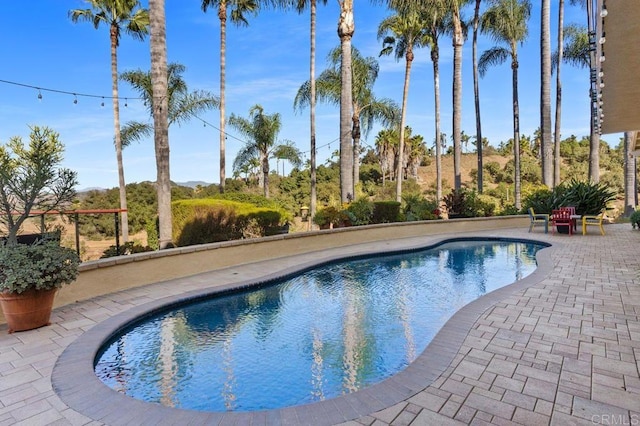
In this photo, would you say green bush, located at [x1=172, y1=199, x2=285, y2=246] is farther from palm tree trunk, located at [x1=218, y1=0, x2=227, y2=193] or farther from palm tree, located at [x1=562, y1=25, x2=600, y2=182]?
palm tree, located at [x1=562, y1=25, x2=600, y2=182]

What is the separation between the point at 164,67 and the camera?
8.22 meters

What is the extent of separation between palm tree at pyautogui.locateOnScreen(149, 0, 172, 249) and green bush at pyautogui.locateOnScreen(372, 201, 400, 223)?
23.9 feet

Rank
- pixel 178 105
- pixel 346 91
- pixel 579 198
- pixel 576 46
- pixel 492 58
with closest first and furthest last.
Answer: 1. pixel 346 91
2. pixel 579 198
3. pixel 178 105
4. pixel 576 46
5. pixel 492 58

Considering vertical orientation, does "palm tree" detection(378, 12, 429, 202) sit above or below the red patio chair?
above

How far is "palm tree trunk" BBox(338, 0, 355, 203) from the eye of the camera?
12.7 meters

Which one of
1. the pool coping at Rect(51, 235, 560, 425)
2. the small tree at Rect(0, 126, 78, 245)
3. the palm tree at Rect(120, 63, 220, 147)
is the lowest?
the pool coping at Rect(51, 235, 560, 425)

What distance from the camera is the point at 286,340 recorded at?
16.0ft

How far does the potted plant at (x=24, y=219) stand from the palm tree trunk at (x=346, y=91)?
9.07 metres

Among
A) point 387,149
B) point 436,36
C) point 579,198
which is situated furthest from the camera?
point 387,149

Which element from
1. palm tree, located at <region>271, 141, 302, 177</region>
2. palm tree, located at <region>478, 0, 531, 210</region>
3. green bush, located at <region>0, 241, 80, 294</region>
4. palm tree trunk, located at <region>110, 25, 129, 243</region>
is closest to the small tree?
green bush, located at <region>0, 241, 80, 294</region>

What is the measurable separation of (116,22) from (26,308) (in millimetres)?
14852

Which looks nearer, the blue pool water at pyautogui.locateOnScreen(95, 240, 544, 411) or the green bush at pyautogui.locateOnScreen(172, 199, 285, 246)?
the blue pool water at pyautogui.locateOnScreen(95, 240, 544, 411)

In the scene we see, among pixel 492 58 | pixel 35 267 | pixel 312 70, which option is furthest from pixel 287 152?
pixel 35 267

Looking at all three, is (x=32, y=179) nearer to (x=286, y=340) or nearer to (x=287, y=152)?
(x=286, y=340)
